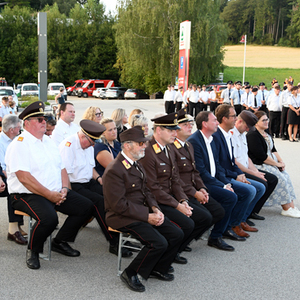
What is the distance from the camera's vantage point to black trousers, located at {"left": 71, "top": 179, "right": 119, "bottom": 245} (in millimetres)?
5102

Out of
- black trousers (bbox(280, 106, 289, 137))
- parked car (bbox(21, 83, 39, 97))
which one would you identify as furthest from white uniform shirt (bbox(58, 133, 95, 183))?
parked car (bbox(21, 83, 39, 97))

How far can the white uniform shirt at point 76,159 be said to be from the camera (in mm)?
5379

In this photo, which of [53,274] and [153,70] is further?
[153,70]

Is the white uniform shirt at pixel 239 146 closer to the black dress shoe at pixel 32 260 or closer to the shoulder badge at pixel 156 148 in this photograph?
the shoulder badge at pixel 156 148

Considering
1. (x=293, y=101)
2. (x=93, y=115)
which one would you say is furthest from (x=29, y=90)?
(x=93, y=115)

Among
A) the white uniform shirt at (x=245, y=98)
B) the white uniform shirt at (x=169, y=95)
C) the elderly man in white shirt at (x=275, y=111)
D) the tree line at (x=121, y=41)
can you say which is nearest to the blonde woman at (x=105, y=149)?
the elderly man in white shirt at (x=275, y=111)

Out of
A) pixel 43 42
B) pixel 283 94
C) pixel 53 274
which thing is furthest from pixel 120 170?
pixel 43 42

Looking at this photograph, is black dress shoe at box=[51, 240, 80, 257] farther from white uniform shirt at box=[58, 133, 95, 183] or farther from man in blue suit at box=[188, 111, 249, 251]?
man in blue suit at box=[188, 111, 249, 251]

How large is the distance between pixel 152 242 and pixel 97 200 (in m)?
1.28

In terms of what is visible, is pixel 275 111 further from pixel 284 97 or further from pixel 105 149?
pixel 105 149

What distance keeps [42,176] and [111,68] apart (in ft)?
178

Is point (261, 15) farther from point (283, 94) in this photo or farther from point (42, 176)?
point (42, 176)

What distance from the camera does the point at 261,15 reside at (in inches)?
4097

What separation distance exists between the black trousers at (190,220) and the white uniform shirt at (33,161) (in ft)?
4.23
